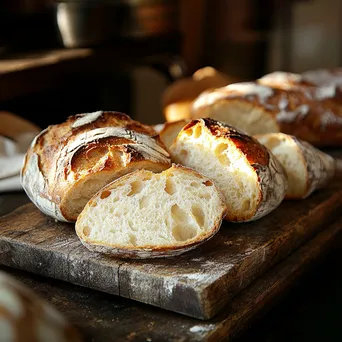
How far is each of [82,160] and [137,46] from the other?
2259 mm

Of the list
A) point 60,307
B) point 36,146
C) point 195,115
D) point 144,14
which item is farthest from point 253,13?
point 60,307

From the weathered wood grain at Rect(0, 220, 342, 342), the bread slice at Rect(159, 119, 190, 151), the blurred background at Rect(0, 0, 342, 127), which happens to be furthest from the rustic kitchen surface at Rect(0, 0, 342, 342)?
the blurred background at Rect(0, 0, 342, 127)

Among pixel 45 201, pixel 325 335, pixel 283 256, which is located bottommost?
pixel 325 335

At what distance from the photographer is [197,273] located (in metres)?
1.02

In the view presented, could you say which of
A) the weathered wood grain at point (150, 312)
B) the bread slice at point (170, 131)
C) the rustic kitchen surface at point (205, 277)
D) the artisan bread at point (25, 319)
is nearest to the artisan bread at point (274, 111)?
the rustic kitchen surface at point (205, 277)

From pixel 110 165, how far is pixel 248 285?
1.11ft

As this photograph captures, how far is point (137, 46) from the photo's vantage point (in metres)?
3.36

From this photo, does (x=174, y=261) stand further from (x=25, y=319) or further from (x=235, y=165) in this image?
(x=25, y=319)

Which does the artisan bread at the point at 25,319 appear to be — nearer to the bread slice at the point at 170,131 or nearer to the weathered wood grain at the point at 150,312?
the weathered wood grain at the point at 150,312

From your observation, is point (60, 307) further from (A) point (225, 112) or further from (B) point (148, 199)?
(A) point (225, 112)

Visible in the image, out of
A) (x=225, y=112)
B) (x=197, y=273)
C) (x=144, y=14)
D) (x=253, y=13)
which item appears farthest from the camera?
(x=253, y=13)

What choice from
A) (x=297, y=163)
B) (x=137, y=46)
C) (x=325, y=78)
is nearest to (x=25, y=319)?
(x=297, y=163)

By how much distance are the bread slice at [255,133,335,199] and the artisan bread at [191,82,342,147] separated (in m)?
0.41

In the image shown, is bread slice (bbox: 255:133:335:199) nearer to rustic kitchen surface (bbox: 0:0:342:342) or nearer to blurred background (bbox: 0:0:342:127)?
rustic kitchen surface (bbox: 0:0:342:342)
